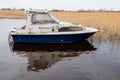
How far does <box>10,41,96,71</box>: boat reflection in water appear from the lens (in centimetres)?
1235

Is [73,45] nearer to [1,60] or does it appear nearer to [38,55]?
[38,55]

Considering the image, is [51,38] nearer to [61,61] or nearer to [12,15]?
[61,61]

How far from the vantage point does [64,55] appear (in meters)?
14.0

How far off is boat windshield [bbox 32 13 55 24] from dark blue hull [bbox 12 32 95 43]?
3.58ft

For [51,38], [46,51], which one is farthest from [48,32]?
[46,51]

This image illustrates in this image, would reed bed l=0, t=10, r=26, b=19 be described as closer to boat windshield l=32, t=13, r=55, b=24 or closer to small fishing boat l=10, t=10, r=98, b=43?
boat windshield l=32, t=13, r=55, b=24

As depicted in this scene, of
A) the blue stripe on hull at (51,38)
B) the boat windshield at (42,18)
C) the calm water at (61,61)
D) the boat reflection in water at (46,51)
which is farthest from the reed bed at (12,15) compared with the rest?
the blue stripe on hull at (51,38)

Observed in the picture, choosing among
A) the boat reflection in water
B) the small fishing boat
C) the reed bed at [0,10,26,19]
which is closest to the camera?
the boat reflection in water

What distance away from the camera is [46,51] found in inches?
594

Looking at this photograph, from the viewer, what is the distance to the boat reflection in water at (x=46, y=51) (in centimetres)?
1235

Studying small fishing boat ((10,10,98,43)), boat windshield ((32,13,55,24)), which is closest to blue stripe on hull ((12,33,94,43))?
small fishing boat ((10,10,98,43))

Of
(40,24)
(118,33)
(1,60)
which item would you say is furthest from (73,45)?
(1,60)

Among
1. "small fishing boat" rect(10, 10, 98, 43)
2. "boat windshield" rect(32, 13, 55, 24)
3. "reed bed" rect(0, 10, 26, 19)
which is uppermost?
"boat windshield" rect(32, 13, 55, 24)

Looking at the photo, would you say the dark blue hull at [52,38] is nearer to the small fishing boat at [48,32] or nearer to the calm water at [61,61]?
the small fishing boat at [48,32]
